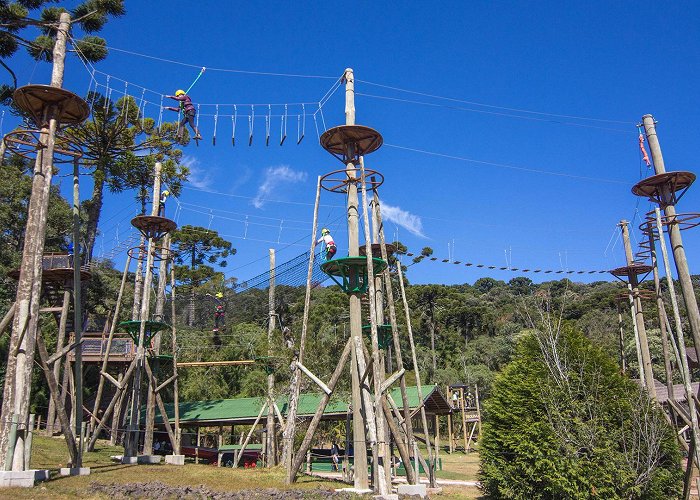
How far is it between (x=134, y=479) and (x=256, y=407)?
12.6 meters

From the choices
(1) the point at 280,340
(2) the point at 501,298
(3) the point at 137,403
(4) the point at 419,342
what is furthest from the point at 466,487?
(2) the point at 501,298

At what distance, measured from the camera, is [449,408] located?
2702 cm

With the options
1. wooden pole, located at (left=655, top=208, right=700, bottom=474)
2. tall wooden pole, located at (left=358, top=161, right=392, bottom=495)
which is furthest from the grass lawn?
wooden pole, located at (left=655, top=208, right=700, bottom=474)

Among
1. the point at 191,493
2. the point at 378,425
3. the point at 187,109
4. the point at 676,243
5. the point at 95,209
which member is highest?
the point at 95,209

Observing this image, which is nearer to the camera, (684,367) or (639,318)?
(684,367)

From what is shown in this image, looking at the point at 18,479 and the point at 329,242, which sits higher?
the point at 329,242

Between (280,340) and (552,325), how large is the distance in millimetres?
10756

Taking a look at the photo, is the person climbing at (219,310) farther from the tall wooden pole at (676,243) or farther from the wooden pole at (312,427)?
the tall wooden pole at (676,243)

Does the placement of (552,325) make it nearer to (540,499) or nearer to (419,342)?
(540,499)

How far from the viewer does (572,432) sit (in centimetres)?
1152

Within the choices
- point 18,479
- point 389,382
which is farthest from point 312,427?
point 18,479

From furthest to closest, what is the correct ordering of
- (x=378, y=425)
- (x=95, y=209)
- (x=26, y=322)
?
(x=95, y=209) → (x=26, y=322) → (x=378, y=425)

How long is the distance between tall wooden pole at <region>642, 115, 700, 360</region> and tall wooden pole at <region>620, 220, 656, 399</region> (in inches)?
159

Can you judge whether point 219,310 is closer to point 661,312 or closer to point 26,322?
point 26,322
